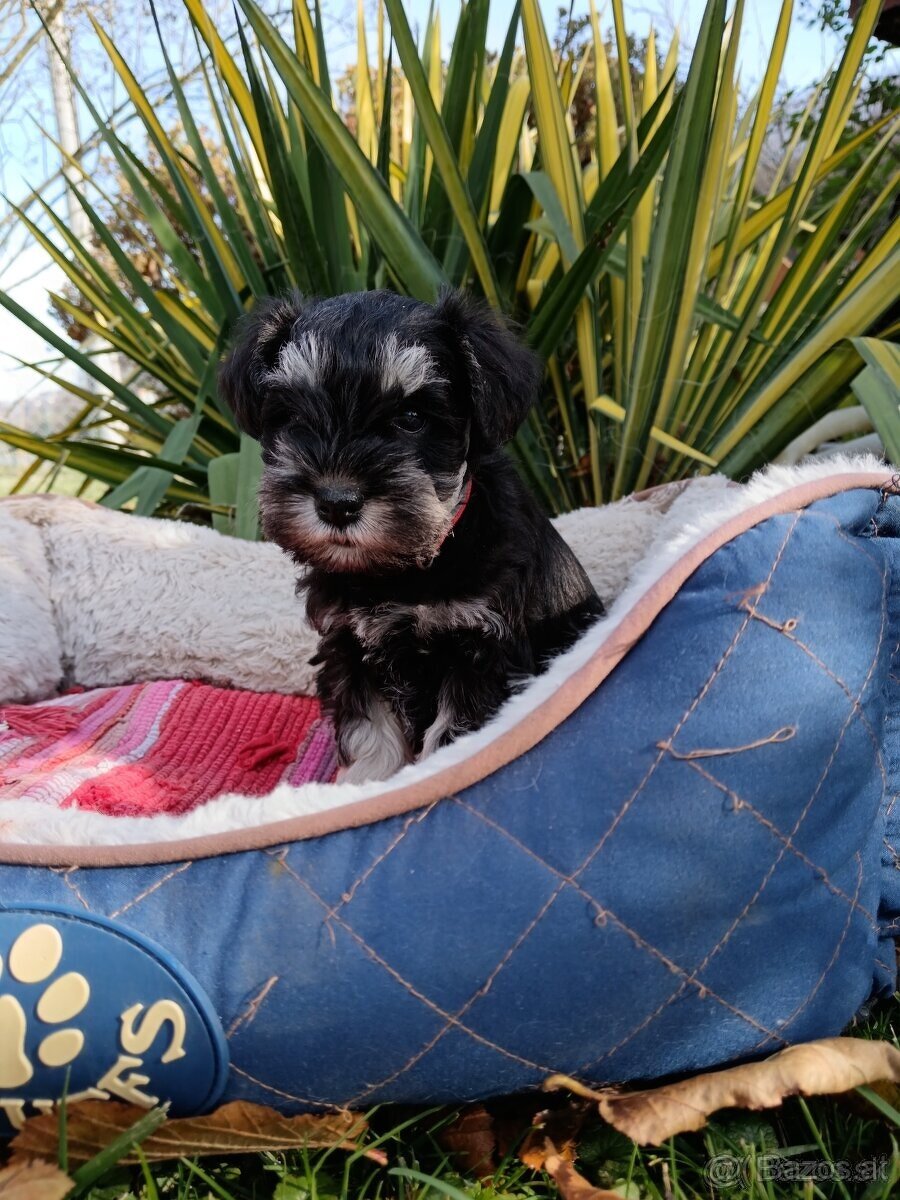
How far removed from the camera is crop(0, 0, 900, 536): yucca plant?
2990mm

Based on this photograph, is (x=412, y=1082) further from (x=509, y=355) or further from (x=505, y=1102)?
(x=509, y=355)

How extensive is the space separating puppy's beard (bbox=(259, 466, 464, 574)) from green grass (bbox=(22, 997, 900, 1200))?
945 mm

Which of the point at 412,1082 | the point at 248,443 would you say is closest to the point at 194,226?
the point at 248,443

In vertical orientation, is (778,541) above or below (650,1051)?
above

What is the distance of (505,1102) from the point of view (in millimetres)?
1607

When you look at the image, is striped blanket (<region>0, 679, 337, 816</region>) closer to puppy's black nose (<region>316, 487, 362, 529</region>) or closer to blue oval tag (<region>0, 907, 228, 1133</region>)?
blue oval tag (<region>0, 907, 228, 1133</region>)

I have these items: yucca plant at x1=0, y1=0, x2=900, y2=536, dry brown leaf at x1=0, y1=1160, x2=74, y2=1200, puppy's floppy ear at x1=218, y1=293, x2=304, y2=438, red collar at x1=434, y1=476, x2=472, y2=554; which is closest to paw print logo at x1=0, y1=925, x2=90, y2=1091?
dry brown leaf at x1=0, y1=1160, x2=74, y2=1200

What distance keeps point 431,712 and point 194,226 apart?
2710mm


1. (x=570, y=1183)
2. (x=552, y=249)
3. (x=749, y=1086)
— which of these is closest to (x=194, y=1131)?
(x=570, y=1183)

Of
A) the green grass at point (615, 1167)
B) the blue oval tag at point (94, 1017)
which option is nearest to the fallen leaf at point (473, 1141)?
the green grass at point (615, 1167)

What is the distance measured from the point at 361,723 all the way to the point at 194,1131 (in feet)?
3.13

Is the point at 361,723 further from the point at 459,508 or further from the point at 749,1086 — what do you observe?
the point at 749,1086

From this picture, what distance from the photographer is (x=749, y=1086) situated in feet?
4.84

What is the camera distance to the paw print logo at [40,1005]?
133cm
